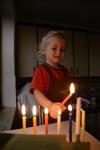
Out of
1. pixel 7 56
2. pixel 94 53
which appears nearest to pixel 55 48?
pixel 7 56

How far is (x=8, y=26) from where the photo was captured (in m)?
2.04

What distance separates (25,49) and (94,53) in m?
1.09

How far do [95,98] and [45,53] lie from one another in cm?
215

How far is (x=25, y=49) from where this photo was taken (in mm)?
2766

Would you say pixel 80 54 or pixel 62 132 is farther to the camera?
pixel 80 54

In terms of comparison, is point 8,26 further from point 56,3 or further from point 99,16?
point 99,16

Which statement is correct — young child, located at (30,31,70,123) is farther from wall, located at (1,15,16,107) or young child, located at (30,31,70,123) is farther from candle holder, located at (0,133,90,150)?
wall, located at (1,15,16,107)

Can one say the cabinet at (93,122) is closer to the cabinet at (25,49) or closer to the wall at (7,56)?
the cabinet at (25,49)

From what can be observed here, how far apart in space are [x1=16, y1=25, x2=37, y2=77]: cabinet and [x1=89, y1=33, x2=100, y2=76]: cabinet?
908 mm

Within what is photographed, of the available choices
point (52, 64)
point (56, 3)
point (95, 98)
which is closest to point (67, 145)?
point (52, 64)

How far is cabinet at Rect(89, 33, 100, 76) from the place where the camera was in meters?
3.23

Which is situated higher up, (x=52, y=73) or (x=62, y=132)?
(x=52, y=73)

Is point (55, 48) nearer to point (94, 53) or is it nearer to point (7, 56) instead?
point (7, 56)

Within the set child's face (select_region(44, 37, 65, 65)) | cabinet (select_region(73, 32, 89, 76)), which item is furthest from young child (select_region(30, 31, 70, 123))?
cabinet (select_region(73, 32, 89, 76))
